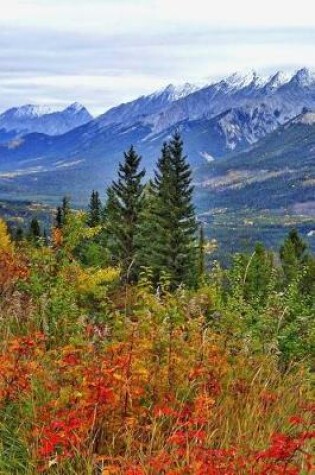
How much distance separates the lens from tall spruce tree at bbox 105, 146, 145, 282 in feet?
235

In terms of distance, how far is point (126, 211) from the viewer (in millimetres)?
72750

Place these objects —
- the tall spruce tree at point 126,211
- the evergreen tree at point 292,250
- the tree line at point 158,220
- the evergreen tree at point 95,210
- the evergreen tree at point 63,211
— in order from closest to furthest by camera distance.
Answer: the evergreen tree at point 63,211
the tree line at point 158,220
the tall spruce tree at point 126,211
the evergreen tree at point 95,210
the evergreen tree at point 292,250

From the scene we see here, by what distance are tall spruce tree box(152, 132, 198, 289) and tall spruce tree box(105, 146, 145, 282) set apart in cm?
265

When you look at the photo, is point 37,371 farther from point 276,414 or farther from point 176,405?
point 276,414

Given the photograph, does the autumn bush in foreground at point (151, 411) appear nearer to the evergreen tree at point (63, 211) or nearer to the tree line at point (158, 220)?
the evergreen tree at point (63, 211)

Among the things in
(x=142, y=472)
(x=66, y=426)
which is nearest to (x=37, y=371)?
(x=66, y=426)

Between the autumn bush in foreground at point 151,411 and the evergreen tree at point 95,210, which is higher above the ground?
the autumn bush in foreground at point 151,411

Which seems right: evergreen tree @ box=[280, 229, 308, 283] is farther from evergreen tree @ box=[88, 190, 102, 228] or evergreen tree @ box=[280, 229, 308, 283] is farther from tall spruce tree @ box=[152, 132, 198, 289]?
evergreen tree @ box=[88, 190, 102, 228]

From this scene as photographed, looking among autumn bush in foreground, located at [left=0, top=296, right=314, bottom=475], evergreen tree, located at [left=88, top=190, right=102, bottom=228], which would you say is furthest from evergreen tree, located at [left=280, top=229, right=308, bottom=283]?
autumn bush in foreground, located at [left=0, top=296, right=314, bottom=475]

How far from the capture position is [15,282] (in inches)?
460

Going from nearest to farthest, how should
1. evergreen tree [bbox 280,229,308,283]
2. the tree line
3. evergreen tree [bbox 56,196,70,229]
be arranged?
evergreen tree [bbox 56,196,70,229] → the tree line → evergreen tree [bbox 280,229,308,283]

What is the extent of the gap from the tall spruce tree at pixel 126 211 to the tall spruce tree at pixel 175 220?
265cm

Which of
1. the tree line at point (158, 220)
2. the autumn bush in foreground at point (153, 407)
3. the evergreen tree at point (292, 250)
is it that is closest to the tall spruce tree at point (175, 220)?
the tree line at point (158, 220)

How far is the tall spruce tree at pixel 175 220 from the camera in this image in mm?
66125
